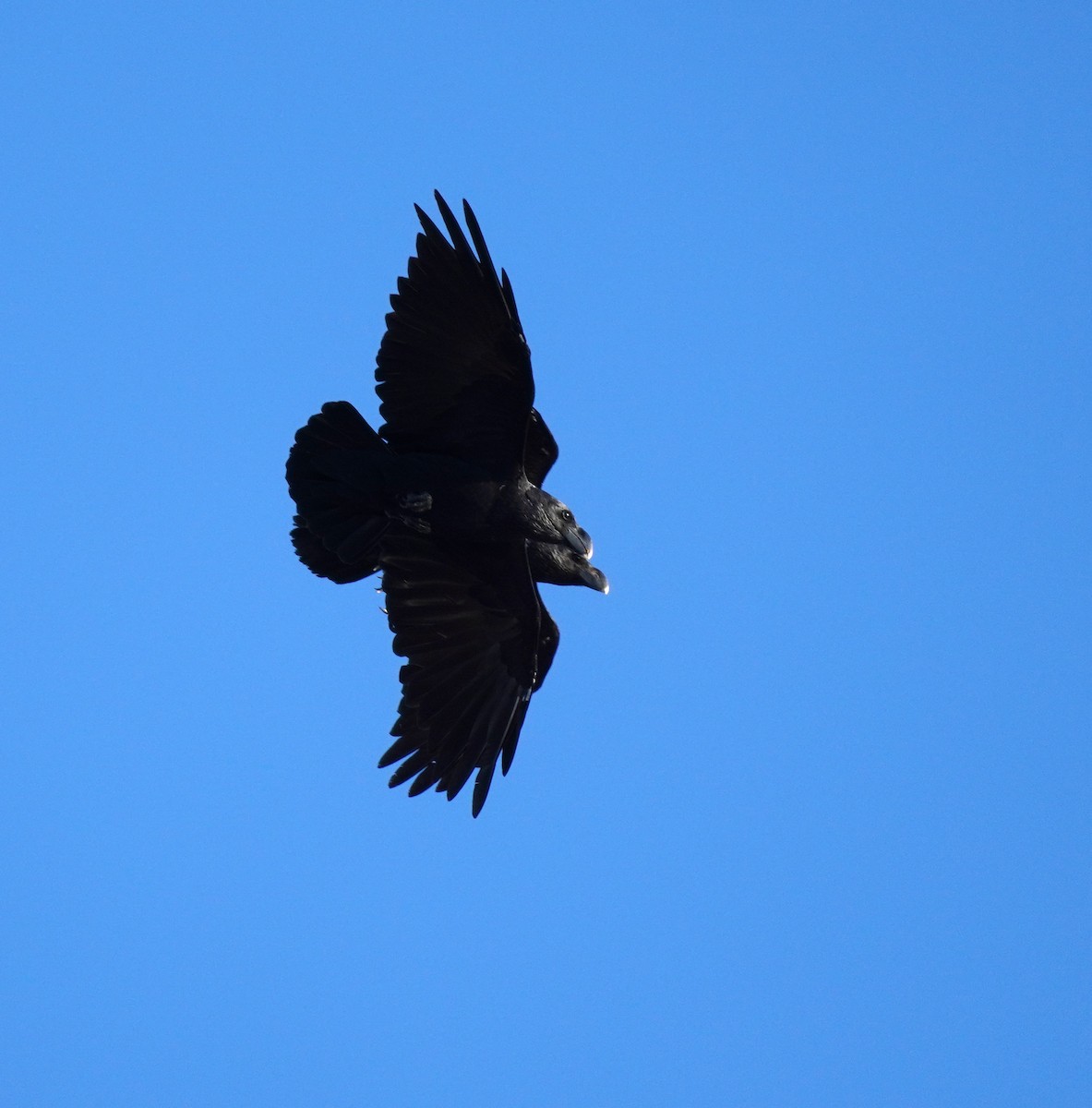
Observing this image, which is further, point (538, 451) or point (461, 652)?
point (461, 652)

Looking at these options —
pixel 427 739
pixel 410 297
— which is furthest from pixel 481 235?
pixel 427 739

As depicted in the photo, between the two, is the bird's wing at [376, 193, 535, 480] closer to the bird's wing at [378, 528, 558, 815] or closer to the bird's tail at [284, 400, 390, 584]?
the bird's tail at [284, 400, 390, 584]

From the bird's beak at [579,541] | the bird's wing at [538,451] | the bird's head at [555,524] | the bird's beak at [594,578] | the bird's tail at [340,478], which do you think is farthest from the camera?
the bird's beak at [594,578]

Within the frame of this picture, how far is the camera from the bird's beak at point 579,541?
9.21 m

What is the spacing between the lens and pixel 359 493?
8820 millimetres

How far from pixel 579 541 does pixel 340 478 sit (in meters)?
1.51

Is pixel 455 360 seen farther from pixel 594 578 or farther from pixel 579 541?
pixel 594 578

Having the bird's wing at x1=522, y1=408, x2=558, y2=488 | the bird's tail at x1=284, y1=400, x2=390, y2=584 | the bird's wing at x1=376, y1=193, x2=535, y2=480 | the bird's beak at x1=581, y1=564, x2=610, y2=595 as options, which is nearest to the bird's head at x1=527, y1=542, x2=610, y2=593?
the bird's beak at x1=581, y1=564, x2=610, y2=595

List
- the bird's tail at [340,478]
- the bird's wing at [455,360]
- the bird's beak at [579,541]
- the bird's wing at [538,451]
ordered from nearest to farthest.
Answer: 1. the bird's wing at [455,360]
2. the bird's tail at [340,478]
3. the bird's wing at [538,451]
4. the bird's beak at [579,541]

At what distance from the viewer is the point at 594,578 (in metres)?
9.36

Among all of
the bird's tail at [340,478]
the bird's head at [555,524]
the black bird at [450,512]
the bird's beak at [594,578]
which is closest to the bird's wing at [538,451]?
the black bird at [450,512]

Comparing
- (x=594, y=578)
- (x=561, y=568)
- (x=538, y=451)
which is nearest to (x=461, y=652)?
(x=561, y=568)

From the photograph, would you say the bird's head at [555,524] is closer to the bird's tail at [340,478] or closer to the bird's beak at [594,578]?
the bird's beak at [594,578]

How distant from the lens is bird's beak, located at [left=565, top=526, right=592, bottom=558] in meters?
9.21
